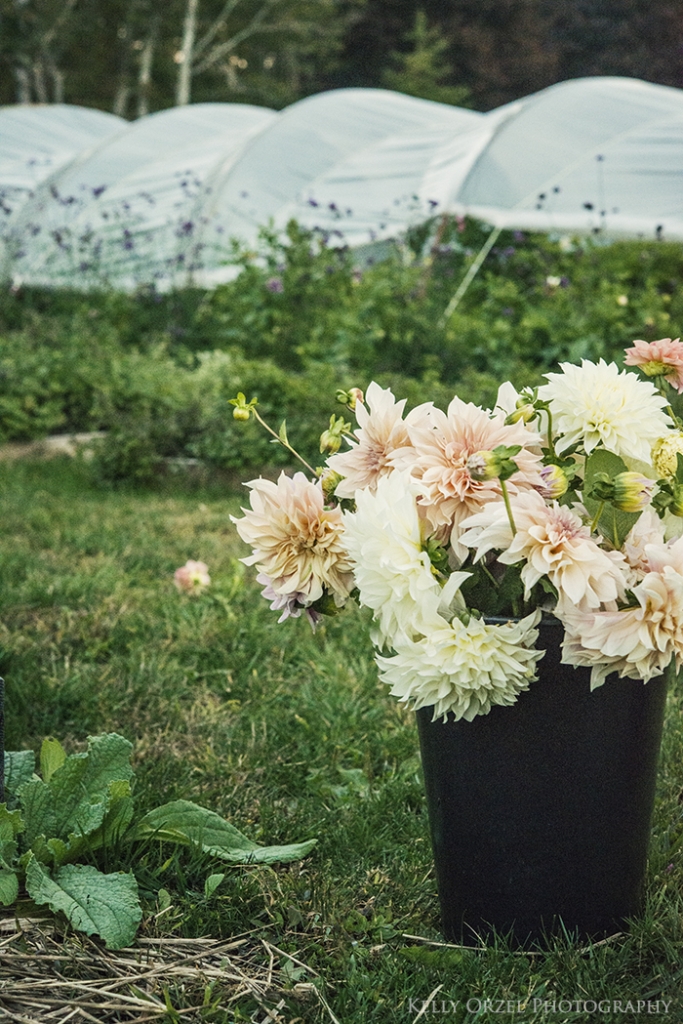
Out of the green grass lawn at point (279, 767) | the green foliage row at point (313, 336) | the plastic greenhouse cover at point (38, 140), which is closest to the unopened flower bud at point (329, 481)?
the green grass lawn at point (279, 767)

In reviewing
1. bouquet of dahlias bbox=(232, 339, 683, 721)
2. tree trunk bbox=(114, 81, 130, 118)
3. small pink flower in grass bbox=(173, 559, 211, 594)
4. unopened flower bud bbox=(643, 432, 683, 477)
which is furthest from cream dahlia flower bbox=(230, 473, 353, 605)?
tree trunk bbox=(114, 81, 130, 118)

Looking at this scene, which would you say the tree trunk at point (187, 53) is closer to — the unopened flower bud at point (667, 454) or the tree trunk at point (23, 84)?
the tree trunk at point (23, 84)

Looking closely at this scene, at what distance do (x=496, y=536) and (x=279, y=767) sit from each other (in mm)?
996

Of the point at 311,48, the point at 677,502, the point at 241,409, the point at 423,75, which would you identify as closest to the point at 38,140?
the point at 311,48

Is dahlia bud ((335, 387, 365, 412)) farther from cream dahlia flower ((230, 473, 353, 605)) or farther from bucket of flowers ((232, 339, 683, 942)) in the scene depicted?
cream dahlia flower ((230, 473, 353, 605))

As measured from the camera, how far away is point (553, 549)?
1.34 metres

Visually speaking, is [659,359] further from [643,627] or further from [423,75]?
[423,75]

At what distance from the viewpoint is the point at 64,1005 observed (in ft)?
4.65

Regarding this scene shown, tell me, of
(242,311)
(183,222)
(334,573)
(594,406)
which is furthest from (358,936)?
(183,222)

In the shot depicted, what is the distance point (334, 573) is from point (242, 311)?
5.00 metres

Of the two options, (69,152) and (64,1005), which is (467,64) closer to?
(69,152)

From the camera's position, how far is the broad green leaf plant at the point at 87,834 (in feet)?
5.14

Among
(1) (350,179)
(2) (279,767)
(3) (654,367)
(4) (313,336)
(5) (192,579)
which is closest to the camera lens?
(3) (654,367)

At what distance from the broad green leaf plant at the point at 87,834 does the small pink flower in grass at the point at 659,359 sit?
945 millimetres
